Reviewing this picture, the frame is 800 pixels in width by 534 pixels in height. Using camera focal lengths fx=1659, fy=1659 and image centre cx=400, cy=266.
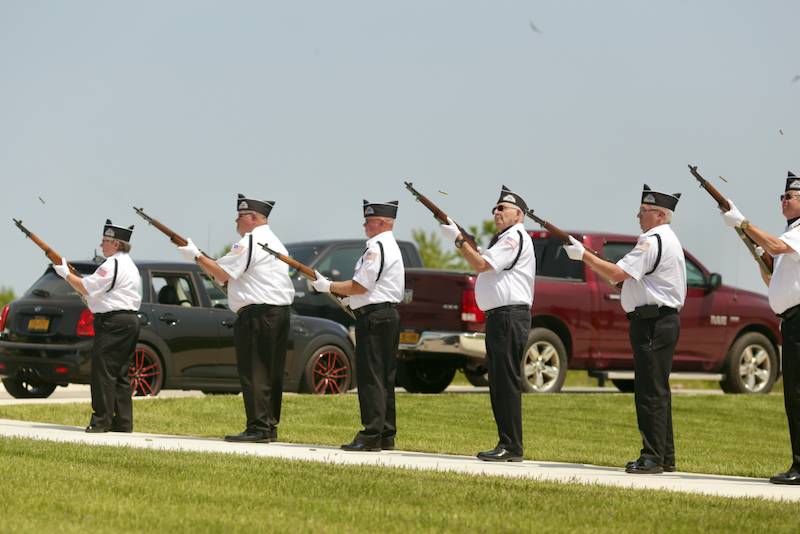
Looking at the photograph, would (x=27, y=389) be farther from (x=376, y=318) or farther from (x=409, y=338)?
(x=376, y=318)

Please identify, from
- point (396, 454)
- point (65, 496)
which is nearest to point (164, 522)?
point (65, 496)

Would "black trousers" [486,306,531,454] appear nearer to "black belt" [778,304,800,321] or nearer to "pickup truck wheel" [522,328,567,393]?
"black belt" [778,304,800,321]

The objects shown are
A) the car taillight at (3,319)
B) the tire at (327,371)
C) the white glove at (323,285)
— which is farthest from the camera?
the tire at (327,371)

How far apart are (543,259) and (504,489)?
1146 cm

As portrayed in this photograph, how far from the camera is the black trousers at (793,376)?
1096 centimetres

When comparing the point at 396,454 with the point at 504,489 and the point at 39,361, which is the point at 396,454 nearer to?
the point at 504,489

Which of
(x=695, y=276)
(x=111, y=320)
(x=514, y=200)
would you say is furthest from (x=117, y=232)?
(x=695, y=276)

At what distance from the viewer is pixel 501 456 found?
482 inches

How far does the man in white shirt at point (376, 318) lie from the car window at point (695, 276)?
9602 millimetres

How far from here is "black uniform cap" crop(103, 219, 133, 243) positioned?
14.5 m

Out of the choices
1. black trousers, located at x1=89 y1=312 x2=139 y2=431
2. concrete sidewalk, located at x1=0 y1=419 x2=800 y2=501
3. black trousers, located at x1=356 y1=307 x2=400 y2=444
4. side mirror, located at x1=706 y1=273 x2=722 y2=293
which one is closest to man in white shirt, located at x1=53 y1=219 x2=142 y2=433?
black trousers, located at x1=89 y1=312 x2=139 y2=431

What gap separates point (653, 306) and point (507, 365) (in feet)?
4.32

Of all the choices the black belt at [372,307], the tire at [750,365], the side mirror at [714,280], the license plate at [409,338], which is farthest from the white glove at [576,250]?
the tire at [750,365]

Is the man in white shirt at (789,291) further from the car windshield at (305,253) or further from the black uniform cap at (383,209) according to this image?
the car windshield at (305,253)
